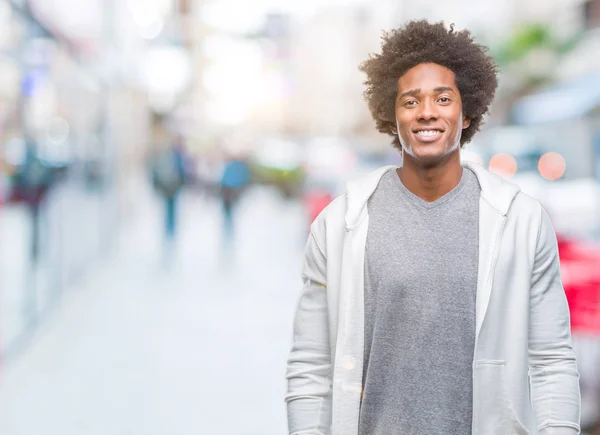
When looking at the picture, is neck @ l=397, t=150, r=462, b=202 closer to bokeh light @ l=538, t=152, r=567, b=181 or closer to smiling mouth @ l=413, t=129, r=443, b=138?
smiling mouth @ l=413, t=129, r=443, b=138

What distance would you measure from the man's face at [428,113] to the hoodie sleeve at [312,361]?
32 centimetres

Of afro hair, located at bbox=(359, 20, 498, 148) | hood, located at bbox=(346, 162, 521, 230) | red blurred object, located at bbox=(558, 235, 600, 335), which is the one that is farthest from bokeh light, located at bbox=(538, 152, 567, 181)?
hood, located at bbox=(346, 162, 521, 230)

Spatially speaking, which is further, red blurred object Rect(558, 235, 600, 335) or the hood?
red blurred object Rect(558, 235, 600, 335)

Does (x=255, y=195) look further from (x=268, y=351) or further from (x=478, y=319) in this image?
(x=478, y=319)

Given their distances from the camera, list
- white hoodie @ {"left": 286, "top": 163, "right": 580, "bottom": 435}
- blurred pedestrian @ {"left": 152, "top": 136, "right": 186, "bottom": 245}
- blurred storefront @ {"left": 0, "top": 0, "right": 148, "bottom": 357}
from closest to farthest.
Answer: white hoodie @ {"left": 286, "top": 163, "right": 580, "bottom": 435} < blurred storefront @ {"left": 0, "top": 0, "right": 148, "bottom": 357} < blurred pedestrian @ {"left": 152, "top": 136, "right": 186, "bottom": 245}

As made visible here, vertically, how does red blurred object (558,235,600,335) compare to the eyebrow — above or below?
below

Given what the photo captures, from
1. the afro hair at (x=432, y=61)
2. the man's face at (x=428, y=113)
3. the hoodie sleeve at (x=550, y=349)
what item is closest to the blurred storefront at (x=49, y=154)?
the afro hair at (x=432, y=61)

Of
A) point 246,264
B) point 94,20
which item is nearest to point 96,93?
point 94,20

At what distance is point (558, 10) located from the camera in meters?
36.8

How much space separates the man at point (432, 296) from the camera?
215 centimetres

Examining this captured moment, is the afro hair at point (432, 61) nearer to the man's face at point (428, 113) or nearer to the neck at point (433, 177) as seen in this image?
the man's face at point (428, 113)

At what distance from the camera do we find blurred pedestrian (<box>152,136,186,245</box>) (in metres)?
13.9

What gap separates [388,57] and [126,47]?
19840 millimetres

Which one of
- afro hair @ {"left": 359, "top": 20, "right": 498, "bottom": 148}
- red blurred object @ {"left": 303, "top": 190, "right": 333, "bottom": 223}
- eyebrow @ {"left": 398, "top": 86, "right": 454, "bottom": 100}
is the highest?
red blurred object @ {"left": 303, "top": 190, "right": 333, "bottom": 223}
